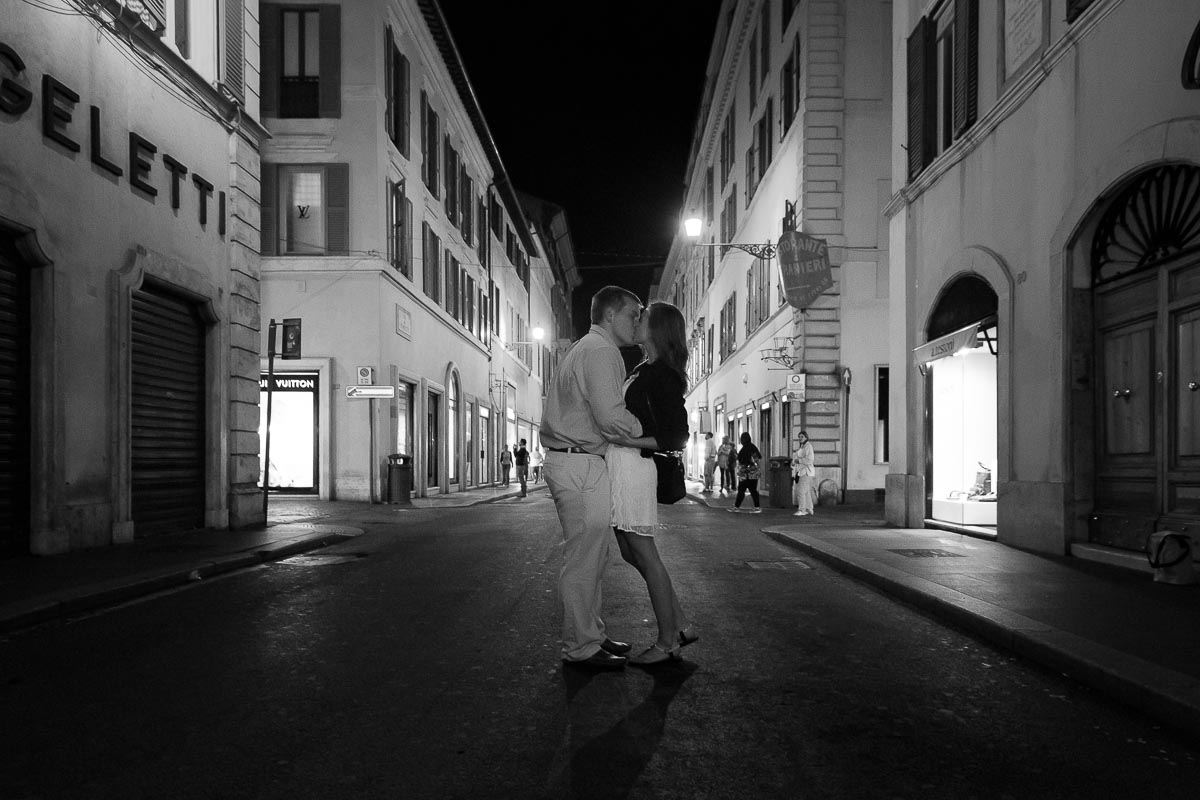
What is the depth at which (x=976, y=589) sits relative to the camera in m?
7.26

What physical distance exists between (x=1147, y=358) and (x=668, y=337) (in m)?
5.89

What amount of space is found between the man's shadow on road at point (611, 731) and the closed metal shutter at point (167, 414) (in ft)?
29.4

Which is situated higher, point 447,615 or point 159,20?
point 159,20

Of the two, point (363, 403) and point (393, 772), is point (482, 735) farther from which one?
point (363, 403)

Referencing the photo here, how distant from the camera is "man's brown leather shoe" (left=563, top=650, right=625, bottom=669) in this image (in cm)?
480

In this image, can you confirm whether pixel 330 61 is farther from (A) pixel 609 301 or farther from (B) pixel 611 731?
(B) pixel 611 731

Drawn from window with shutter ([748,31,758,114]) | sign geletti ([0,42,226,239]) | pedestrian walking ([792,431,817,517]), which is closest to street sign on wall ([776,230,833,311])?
pedestrian walking ([792,431,817,517])

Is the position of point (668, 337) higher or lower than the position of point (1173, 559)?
higher

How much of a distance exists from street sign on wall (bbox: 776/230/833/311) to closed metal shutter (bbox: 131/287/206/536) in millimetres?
12320

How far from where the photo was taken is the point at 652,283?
96375 mm

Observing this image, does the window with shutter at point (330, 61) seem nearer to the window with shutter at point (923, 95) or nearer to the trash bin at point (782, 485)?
the trash bin at point (782, 485)

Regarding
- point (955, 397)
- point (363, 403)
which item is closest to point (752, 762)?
point (955, 397)

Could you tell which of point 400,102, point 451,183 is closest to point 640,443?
point 400,102

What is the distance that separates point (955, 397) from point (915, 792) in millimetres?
11266
